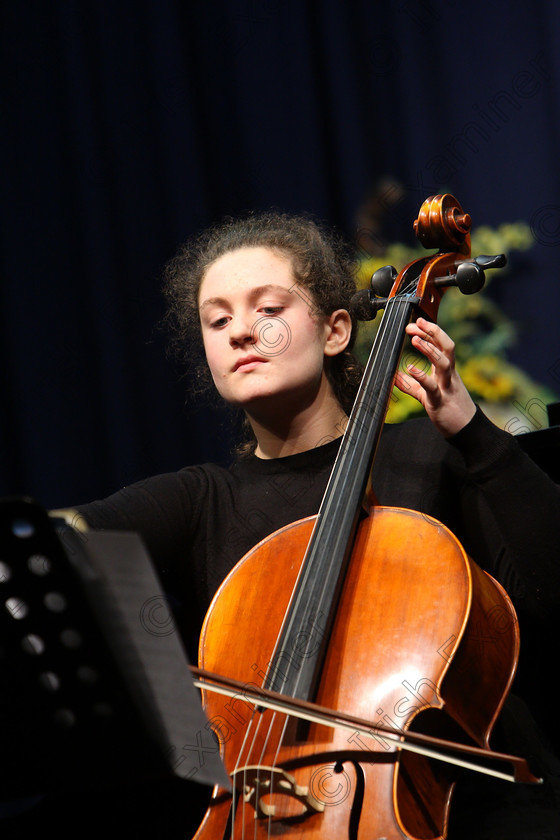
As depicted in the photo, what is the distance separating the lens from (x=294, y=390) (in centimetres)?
126

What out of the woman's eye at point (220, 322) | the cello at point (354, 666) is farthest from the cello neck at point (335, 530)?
the woman's eye at point (220, 322)

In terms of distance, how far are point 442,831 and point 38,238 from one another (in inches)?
75.0

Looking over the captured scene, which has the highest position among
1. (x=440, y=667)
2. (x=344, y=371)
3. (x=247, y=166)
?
(x=247, y=166)

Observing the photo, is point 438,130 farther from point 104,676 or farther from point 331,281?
point 104,676

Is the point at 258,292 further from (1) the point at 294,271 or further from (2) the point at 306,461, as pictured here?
(2) the point at 306,461

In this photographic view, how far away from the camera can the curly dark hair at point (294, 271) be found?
1369 mm

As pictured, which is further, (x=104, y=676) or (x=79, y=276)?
(x=79, y=276)

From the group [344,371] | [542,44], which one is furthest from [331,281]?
[542,44]

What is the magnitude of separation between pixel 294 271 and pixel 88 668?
86 cm

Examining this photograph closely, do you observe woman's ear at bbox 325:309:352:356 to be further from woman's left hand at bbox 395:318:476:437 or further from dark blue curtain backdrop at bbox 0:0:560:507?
dark blue curtain backdrop at bbox 0:0:560:507

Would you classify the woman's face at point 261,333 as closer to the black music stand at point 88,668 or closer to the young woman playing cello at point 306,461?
the young woman playing cello at point 306,461

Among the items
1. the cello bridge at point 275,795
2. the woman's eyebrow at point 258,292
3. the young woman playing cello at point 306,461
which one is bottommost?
the cello bridge at point 275,795

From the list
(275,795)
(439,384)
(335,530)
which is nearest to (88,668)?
(275,795)

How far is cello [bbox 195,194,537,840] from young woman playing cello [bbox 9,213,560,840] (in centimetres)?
13
